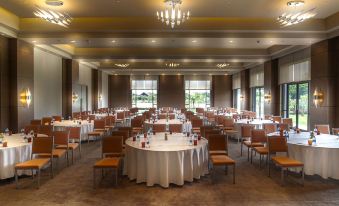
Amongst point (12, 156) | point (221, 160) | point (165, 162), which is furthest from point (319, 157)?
point (12, 156)

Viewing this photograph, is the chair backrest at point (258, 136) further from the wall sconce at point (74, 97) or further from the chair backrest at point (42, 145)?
the wall sconce at point (74, 97)

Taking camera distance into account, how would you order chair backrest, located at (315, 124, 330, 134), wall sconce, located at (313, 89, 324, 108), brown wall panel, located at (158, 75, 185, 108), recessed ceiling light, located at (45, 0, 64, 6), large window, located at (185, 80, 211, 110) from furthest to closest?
large window, located at (185, 80, 211, 110) → brown wall panel, located at (158, 75, 185, 108) → wall sconce, located at (313, 89, 324, 108) → chair backrest, located at (315, 124, 330, 134) → recessed ceiling light, located at (45, 0, 64, 6)

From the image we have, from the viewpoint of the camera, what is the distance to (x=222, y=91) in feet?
94.8

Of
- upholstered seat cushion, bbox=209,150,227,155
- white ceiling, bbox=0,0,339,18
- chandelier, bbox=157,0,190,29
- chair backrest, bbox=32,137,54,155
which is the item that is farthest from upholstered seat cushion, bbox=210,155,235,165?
white ceiling, bbox=0,0,339,18

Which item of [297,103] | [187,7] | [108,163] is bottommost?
[108,163]

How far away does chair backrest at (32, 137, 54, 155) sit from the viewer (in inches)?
267

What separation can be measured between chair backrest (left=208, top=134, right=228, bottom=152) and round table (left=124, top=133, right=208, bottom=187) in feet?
0.86

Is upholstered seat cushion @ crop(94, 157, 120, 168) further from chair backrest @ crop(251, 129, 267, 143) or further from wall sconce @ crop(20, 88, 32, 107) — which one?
wall sconce @ crop(20, 88, 32, 107)

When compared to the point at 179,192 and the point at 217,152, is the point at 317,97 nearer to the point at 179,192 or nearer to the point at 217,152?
the point at 217,152

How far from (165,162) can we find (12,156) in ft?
12.0

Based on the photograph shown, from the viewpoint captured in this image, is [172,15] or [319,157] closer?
[319,157]

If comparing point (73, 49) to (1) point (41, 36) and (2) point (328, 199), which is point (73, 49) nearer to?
(1) point (41, 36)

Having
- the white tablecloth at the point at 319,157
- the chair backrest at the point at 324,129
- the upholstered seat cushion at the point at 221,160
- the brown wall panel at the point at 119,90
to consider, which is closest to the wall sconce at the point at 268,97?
the chair backrest at the point at 324,129

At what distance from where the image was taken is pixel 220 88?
94.7 feet
